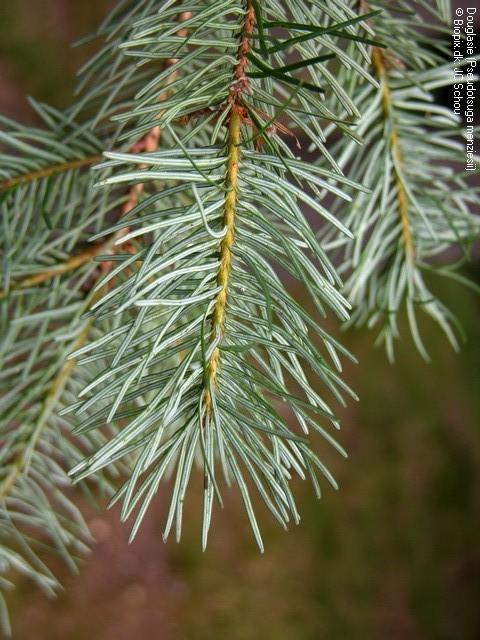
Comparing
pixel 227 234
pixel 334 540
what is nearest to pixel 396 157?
pixel 227 234

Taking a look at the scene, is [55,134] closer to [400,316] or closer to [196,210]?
[196,210]

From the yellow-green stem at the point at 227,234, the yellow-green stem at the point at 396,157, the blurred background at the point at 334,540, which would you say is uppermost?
the yellow-green stem at the point at 396,157

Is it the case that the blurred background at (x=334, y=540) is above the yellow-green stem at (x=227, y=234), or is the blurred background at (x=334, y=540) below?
below

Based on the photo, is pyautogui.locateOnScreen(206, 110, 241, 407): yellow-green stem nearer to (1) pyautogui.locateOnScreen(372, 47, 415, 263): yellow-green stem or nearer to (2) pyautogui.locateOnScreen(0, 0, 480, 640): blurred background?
(1) pyautogui.locateOnScreen(372, 47, 415, 263): yellow-green stem

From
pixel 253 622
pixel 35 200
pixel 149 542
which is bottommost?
pixel 253 622

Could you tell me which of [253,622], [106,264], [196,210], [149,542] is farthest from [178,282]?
[253,622]

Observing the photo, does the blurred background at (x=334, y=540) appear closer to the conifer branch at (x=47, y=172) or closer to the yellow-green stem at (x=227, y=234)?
the conifer branch at (x=47, y=172)

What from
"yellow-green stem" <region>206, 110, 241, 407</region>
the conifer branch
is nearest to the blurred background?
the conifer branch

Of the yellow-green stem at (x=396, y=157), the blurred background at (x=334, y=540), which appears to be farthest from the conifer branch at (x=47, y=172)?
the blurred background at (x=334, y=540)

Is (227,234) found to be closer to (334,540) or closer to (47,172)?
(47,172)
